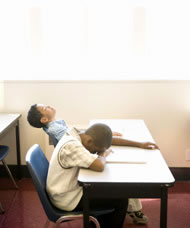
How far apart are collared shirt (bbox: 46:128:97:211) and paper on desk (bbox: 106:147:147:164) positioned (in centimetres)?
22

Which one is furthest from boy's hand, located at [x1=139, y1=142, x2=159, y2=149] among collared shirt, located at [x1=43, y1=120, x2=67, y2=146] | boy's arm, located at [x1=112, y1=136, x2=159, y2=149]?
collared shirt, located at [x1=43, y1=120, x2=67, y2=146]

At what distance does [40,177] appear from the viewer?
2.17 meters

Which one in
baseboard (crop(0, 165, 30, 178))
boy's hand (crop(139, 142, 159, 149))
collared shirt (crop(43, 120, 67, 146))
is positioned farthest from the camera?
baseboard (crop(0, 165, 30, 178))

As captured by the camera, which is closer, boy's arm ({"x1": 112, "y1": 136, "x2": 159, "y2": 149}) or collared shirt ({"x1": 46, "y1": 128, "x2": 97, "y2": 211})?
collared shirt ({"x1": 46, "y1": 128, "x2": 97, "y2": 211})

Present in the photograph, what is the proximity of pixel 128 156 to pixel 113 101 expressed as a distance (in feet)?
4.36

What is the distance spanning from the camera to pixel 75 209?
218 cm

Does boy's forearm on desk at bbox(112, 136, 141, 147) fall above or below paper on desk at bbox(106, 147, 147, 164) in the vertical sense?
above

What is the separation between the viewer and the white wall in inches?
140

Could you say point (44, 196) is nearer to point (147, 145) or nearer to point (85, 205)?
point (85, 205)

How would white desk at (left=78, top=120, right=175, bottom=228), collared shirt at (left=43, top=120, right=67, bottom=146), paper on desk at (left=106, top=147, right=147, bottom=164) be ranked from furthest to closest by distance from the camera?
collared shirt at (left=43, top=120, right=67, bottom=146)
paper on desk at (left=106, top=147, right=147, bottom=164)
white desk at (left=78, top=120, right=175, bottom=228)
